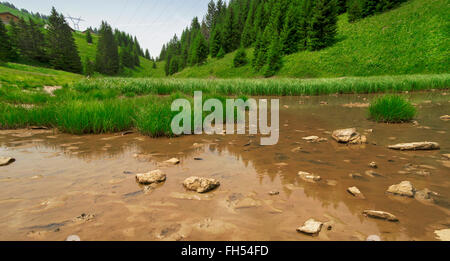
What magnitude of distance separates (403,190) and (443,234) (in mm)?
664

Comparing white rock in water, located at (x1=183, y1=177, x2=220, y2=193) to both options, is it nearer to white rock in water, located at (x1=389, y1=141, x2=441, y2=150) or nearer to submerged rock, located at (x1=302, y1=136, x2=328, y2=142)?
submerged rock, located at (x1=302, y1=136, x2=328, y2=142)

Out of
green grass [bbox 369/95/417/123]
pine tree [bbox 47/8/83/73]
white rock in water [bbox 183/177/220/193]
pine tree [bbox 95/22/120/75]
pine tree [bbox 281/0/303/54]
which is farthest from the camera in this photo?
pine tree [bbox 95/22/120/75]

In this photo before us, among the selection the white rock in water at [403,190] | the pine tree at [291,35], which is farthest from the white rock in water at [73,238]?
the pine tree at [291,35]

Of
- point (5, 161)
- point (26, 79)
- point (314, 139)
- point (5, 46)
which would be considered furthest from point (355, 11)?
point (5, 46)

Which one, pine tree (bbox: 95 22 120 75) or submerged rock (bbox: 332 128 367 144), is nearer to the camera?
submerged rock (bbox: 332 128 367 144)

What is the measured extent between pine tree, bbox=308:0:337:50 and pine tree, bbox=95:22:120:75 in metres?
68.8

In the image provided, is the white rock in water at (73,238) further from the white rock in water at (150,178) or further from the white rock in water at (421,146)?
the white rock in water at (421,146)

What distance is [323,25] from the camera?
37.2 metres

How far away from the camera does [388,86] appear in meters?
16.1

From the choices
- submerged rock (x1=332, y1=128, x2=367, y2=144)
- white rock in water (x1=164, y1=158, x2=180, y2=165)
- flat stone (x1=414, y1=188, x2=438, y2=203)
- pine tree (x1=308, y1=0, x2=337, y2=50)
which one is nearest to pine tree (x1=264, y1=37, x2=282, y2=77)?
pine tree (x1=308, y1=0, x2=337, y2=50)

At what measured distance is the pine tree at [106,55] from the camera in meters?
73.5

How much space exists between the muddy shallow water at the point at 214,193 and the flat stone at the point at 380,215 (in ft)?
0.19

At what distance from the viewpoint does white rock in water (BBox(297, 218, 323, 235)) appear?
1.62 metres
